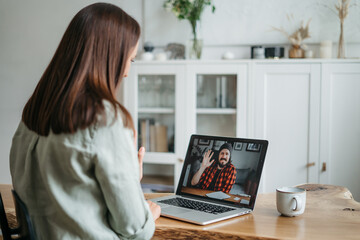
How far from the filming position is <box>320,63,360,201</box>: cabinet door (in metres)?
2.88

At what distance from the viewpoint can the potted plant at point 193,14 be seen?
3174 millimetres

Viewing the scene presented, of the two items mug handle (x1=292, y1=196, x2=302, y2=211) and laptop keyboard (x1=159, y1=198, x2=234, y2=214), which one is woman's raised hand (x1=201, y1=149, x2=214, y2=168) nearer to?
laptop keyboard (x1=159, y1=198, x2=234, y2=214)

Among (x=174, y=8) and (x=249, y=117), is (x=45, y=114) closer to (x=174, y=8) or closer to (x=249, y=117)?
(x=249, y=117)

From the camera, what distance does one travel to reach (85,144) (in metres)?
0.98

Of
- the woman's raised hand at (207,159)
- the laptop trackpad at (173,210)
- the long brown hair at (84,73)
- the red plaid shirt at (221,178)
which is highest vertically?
the long brown hair at (84,73)

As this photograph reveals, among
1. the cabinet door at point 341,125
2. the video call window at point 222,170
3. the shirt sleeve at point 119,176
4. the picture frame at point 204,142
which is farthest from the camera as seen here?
the cabinet door at point 341,125

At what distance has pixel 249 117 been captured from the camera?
9.79 ft

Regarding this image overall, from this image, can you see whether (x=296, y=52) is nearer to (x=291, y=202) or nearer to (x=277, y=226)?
(x=291, y=202)

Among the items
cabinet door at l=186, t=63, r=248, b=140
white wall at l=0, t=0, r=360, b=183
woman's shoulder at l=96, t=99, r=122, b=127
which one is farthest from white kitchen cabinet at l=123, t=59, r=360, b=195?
woman's shoulder at l=96, t=99, r=122, b=127

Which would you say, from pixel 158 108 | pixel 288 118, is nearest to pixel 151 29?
pixel 158 108

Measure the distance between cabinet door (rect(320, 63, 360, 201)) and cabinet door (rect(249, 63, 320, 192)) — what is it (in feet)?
0.20

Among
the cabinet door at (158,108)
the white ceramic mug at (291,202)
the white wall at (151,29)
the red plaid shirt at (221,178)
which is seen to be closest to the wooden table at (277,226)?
the white ceramic mug at (291,202)

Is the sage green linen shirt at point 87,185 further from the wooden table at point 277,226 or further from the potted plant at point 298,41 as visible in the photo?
the potted plant at point 298,41

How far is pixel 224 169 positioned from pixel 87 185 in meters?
0.63
